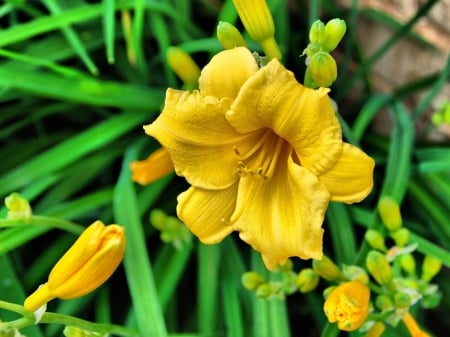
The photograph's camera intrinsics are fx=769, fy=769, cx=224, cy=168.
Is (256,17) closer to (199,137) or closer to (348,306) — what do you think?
(199,137)

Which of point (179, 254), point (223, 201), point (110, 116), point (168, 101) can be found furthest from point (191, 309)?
point (168, 101)

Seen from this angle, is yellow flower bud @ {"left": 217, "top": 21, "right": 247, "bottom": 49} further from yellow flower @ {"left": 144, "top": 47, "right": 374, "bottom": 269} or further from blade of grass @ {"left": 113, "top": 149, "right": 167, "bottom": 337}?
blade of grass @ {"left": 113, "top": 149, "right": 167, "bottom": 337}

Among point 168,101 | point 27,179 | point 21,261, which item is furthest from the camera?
point 21,261

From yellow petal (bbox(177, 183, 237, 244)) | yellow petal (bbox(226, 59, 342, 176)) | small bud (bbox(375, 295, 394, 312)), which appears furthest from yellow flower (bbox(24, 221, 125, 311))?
small bud (bbox(375, 295, 394, 312))

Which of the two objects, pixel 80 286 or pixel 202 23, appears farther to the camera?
pixel 202 23

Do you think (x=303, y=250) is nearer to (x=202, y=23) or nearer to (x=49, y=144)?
(x=49, y=144)

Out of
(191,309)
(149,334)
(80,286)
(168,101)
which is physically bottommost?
(191,309)

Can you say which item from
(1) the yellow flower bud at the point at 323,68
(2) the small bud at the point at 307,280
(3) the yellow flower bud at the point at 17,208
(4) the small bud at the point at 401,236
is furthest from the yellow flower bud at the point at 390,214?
(3) the yellow flower bud at the point at 17,208

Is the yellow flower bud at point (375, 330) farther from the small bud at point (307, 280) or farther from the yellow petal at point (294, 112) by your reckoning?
the yellow petal at point (294, 112)
